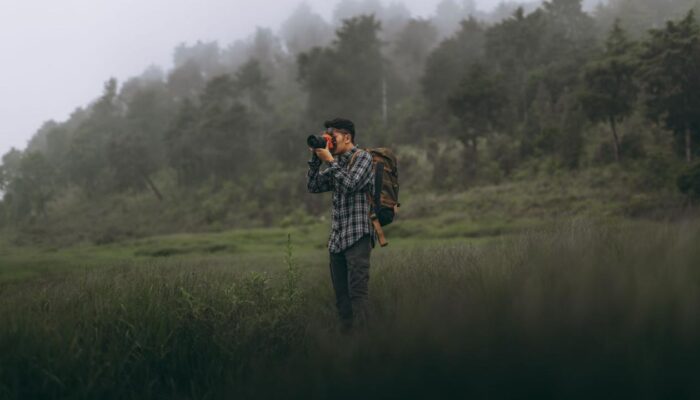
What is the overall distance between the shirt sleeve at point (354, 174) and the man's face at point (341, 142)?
1.02 feet

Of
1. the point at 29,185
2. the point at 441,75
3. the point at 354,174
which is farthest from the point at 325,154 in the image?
the point at 29,185

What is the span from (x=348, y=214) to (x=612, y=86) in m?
28.4

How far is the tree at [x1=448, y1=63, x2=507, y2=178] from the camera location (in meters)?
36.6

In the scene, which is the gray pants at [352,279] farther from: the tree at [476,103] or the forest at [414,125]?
the tree at [476,103]

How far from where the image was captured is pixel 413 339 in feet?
11.4

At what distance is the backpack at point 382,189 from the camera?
18.4 ft

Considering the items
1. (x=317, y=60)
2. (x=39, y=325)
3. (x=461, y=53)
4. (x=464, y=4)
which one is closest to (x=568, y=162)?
(x=461, y=53)

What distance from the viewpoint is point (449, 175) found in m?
38.6

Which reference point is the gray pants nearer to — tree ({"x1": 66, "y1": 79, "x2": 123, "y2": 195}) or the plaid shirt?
the plaid shirt

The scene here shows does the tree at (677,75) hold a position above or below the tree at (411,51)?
below

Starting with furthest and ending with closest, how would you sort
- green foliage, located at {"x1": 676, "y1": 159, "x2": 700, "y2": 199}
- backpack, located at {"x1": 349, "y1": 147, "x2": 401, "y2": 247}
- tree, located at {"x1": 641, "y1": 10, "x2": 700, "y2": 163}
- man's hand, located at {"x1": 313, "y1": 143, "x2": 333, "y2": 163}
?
1. tree, located at {"x1": 641, "y1": 10, "x2": 700, "y2": 163}
2. green foliage, located at {"x1": 676, "y1": 159, "x2": 700, "y2": 199}
3. backpack, located at {"x1": 349, "y1": 147, "x2": 401, "y2": 247}
4. man's hand, located at {"x1": 313, "y1": 143, "x2": 333, "y2": 163}

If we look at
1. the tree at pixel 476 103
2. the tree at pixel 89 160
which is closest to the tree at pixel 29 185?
the tree at pixel 89 160

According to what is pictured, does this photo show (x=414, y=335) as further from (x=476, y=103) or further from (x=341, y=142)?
(x=476, y=103)

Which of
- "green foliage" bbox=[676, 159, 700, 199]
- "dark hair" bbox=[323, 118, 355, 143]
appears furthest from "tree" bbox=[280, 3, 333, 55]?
"dark hair" bbox=[323, 118, 355, 143]
